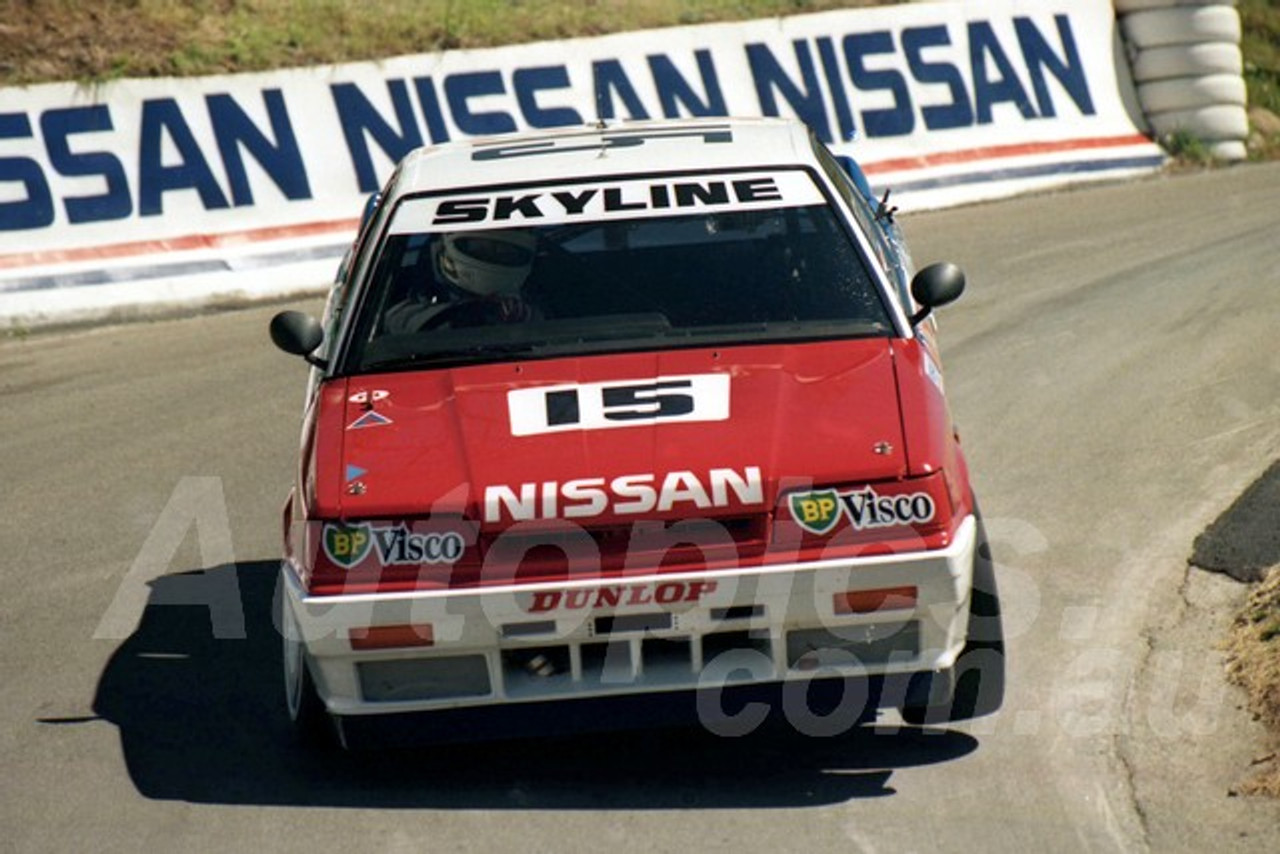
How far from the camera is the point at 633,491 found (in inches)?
213

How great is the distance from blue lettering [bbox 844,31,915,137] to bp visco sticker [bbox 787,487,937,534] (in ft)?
31.8

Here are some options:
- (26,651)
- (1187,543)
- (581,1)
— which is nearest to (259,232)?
(581,1)

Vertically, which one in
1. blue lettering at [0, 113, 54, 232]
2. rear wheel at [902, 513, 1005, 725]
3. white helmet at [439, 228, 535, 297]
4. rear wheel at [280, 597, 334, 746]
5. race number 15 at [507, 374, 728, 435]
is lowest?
blue lettering at [0, 113, 54, 232]

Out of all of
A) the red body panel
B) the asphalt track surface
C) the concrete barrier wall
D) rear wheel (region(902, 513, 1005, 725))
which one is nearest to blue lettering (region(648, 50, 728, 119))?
the concrete barrier wall

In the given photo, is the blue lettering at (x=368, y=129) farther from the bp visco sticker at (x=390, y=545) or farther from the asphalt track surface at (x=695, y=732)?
the bp visco sticker at (x=390, y=545)

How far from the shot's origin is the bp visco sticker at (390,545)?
5379mm

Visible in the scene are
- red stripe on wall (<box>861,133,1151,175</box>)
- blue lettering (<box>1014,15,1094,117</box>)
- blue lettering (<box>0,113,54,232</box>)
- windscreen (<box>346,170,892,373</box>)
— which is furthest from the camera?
blue lettering (<box>1014,15,1094,117</box>)

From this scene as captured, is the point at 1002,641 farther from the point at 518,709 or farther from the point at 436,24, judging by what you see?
the point at 436,24

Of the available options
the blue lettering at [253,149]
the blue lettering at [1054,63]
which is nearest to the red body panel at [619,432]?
the blue lettering at [253,149]

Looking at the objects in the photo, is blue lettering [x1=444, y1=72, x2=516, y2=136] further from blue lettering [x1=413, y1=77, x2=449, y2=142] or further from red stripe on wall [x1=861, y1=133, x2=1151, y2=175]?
red stripe on wall [x1=861, y1=133, x2=1151, y2=175]

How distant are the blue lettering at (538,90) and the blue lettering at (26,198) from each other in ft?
11.0

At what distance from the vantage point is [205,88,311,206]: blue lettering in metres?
13.2

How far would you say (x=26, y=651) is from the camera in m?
6.91

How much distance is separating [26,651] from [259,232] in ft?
21.6
